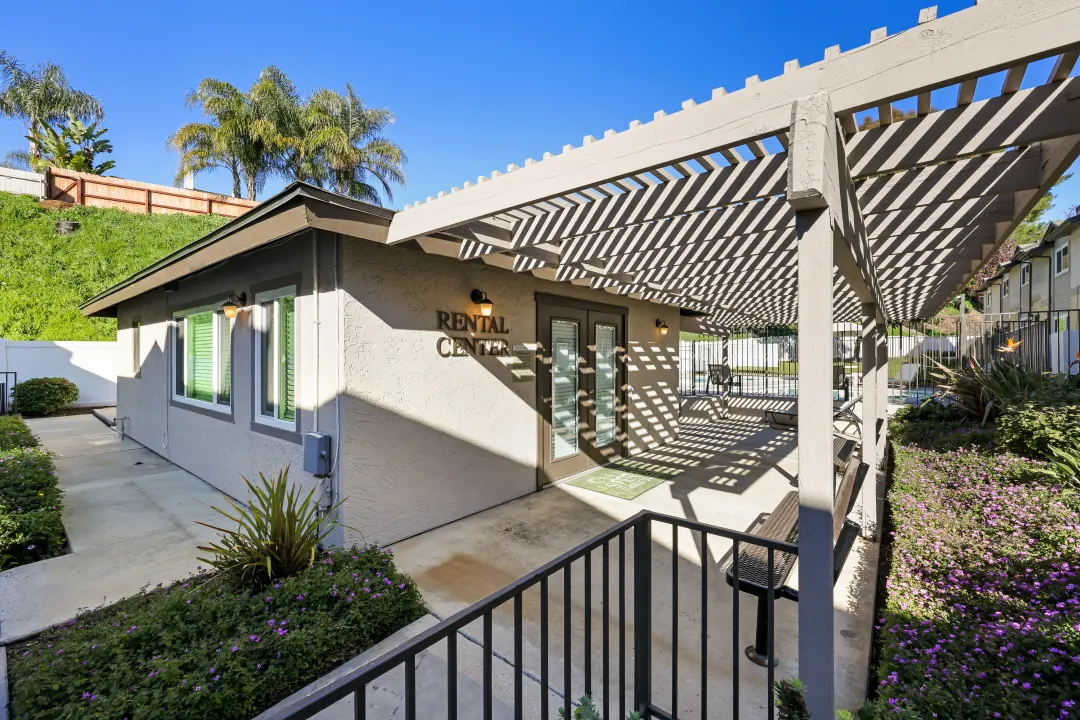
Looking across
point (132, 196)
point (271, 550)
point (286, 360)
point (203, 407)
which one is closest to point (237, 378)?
point (286, 360)

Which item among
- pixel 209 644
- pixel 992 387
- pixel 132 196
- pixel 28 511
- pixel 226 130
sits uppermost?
pixel 226 130

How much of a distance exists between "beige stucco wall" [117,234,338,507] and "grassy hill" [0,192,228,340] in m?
11.0

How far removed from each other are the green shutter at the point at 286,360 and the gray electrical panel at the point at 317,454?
0.70 m

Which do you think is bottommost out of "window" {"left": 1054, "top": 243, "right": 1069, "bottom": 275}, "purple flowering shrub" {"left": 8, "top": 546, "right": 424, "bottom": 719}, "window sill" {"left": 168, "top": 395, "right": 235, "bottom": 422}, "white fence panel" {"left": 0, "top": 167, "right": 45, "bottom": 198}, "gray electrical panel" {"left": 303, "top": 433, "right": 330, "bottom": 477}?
"purple flowering shrub" {"left": 8, "top": 546, "right": 424, "bottom": 719}

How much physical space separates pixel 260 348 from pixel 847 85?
497 centimetres

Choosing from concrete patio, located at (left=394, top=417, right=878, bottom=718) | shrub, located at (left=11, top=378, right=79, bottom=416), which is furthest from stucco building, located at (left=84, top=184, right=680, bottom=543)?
shrub, located at (left=11, top=378, right=79, bottom=416)

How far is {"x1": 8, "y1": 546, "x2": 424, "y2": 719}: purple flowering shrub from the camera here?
201 cm

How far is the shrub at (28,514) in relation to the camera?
3613 millimetres

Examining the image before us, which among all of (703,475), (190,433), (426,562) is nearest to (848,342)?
(703,475)

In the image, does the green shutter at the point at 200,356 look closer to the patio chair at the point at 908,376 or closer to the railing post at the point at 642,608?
the railing post at the point at 642,608

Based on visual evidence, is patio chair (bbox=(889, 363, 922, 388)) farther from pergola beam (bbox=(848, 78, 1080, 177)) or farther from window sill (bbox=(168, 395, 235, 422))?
window sill (bbox=(168, 395, 235, 422))

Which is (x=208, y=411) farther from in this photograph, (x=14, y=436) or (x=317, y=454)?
(x=14, y=436)

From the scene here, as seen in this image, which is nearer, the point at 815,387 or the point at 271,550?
the point at 815,387

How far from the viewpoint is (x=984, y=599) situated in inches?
90.1
